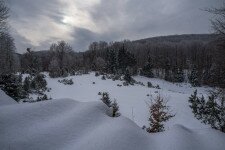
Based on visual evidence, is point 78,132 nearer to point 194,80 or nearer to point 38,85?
point 38,85

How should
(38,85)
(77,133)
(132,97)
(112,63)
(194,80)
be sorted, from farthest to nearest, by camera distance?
(112,63), (194,80), (38,85), (132,97), (77,133)

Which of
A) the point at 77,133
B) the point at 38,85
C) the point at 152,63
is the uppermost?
the point at 152,63

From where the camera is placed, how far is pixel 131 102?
2553 centimetres

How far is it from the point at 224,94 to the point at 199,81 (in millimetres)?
51307

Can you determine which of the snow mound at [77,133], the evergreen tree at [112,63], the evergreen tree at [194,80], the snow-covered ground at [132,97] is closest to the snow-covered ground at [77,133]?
the snow mound at [77,133]

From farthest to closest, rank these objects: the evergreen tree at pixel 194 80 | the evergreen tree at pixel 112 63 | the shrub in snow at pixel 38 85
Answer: the evergreen tree at pixel 112 63
the evergreen tree at pixel 194 80
the shrub in snow at pixel 38 85

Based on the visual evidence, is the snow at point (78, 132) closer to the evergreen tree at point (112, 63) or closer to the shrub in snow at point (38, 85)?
the shrub in snow at point (38, 85)

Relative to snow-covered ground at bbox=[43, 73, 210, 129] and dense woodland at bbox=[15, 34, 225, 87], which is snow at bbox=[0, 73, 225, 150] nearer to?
dense woodland at bbox=[15, 34, 225, 87]

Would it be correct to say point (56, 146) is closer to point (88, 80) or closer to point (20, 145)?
point (20, 145)

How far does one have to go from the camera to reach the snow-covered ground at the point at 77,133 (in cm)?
595

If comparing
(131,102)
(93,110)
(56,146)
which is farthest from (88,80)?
(56,146)

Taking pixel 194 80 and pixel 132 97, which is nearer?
pixel 132 97

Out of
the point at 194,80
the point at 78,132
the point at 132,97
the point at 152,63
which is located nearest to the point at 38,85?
the point at 132,97

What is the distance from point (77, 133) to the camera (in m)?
6.74
